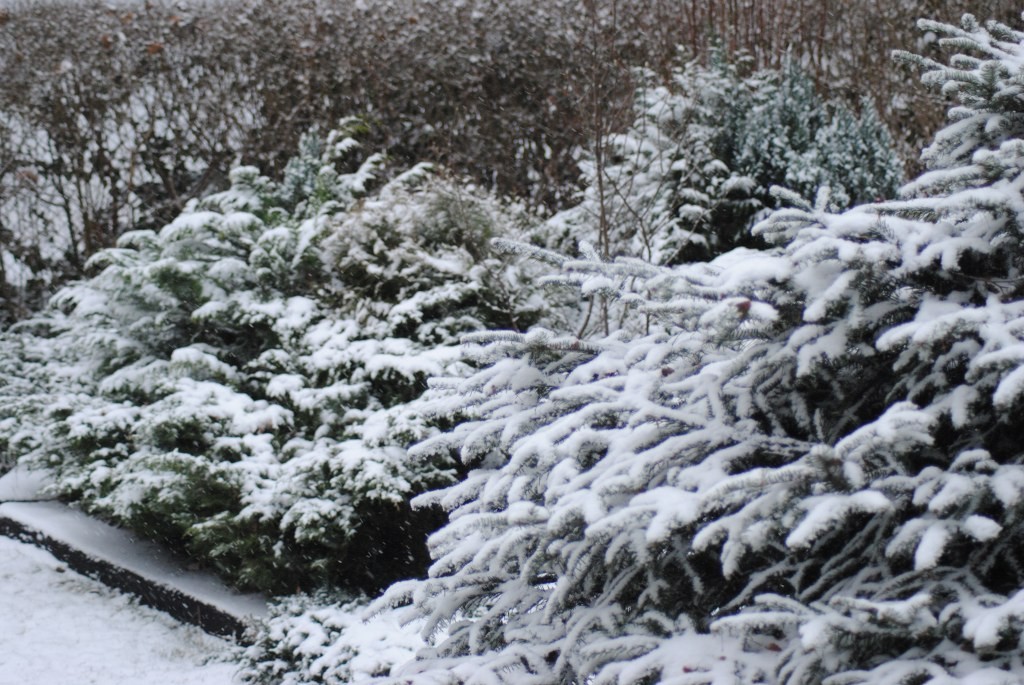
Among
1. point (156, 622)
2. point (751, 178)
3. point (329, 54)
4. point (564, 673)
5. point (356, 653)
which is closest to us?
point (564, 673)

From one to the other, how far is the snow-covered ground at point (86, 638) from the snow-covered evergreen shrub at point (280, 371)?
0.42 meters

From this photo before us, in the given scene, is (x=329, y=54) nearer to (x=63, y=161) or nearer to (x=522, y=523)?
(x=63, y=161)

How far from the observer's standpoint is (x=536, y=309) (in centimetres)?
533

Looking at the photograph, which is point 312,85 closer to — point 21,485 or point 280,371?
point 21,485

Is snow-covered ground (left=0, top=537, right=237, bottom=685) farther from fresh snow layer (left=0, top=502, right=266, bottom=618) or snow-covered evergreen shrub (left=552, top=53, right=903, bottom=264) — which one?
→ snow-covered evergreen shrub (left=552, top=53, right=903, bottom=264)

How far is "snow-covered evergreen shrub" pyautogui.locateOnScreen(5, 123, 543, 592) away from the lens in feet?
14.8

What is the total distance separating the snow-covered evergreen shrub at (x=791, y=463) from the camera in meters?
1.62

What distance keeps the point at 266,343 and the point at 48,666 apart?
2.05m

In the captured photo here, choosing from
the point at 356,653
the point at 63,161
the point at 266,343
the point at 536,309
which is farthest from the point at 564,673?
the point at 63,161

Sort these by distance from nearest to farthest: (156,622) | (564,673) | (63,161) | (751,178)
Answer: (564,673) < (156,622) < (751,178) < (63,161)

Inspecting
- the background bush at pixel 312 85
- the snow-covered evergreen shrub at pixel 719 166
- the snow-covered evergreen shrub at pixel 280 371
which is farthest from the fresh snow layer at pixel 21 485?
the snow-covered evergreen shrub at pixel 719 166

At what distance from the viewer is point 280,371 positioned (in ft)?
17.3

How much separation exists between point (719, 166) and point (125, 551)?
4856 mm

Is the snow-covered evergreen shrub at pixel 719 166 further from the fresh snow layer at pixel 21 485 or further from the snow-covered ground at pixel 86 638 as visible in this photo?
the fresh snow layer at pixel 21 485
